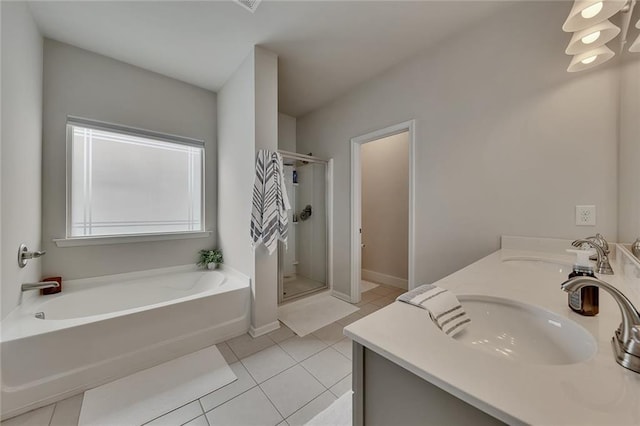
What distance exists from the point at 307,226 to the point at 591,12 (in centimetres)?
296

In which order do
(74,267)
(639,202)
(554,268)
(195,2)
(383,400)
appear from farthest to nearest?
(74,267) < (195,2) < (554,268) < (639,202) < (383,400)

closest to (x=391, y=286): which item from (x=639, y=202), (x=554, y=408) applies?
(x=639, y=202)

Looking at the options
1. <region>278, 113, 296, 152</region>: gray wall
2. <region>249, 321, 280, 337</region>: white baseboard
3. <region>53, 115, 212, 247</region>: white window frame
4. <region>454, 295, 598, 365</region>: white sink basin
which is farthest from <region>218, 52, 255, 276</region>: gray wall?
<region>454, 295, 598, 365</region>: white sink basin

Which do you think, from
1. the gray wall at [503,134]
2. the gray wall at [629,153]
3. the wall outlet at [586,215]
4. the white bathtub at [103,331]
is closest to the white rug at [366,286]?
the gray wall at [503,134]

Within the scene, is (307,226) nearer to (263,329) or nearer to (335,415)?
(263,329)

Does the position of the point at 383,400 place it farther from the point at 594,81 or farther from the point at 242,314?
the point at 594,81

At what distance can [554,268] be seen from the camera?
122 cm

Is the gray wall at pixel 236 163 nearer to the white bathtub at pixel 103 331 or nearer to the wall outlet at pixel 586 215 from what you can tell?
the white bathtub at pixel 103 331

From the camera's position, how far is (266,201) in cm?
202

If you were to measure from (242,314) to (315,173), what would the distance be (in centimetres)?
197

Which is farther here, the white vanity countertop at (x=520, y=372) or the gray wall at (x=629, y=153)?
the gray wall at (x=629, y=153)

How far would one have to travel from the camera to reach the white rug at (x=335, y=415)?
1188mm

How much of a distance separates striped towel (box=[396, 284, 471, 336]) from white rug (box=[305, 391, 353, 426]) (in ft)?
3.03

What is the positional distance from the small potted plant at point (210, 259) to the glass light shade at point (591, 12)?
3.29 metres
